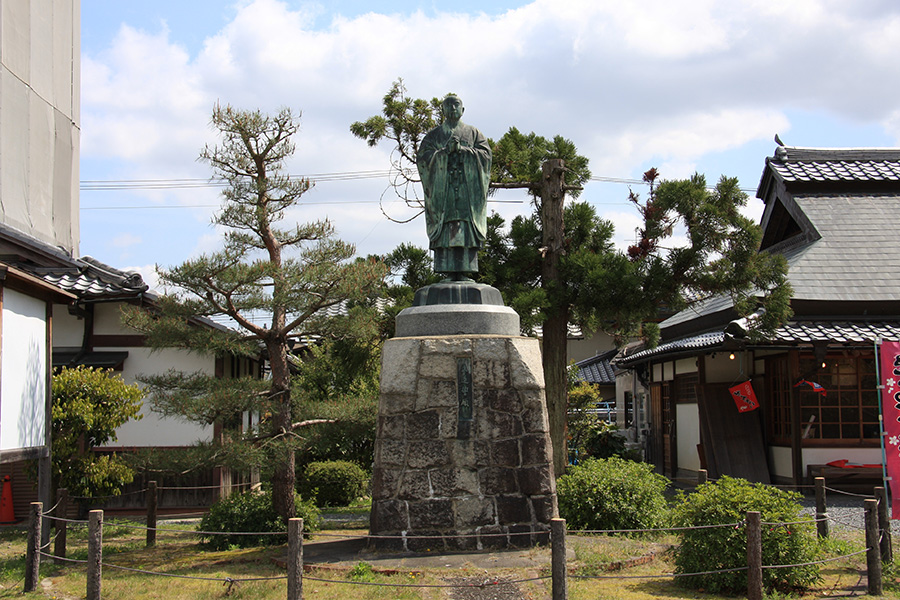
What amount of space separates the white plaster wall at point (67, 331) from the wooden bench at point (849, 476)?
13232 millimetres

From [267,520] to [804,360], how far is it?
1044cm

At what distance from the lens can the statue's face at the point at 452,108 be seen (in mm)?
10203

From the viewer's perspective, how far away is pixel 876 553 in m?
7.97

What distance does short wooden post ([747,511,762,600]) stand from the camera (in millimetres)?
7234

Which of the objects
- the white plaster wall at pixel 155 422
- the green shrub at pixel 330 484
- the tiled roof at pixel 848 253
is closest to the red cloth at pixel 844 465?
the tiled roof at pixel 848 253

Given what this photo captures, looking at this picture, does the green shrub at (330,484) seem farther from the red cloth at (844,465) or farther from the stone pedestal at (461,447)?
the red cloth at (844,465)

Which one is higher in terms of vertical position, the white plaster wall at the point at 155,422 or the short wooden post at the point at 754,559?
the white plaster wall at the point at 155,422

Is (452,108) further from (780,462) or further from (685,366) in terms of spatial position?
(685,366)

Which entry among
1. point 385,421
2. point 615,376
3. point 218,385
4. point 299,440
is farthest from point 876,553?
point 615,376

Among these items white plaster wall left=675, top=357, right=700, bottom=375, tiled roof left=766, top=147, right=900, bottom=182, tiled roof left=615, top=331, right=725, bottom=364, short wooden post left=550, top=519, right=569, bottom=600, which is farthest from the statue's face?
tiled roof left=766, top=147, right=900, bottom=182

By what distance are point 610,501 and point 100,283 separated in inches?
355

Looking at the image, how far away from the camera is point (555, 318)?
13.5 m

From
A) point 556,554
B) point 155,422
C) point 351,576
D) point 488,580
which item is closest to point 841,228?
point 488,580

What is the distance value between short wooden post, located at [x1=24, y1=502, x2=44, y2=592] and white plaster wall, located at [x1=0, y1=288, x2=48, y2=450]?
0.97m
